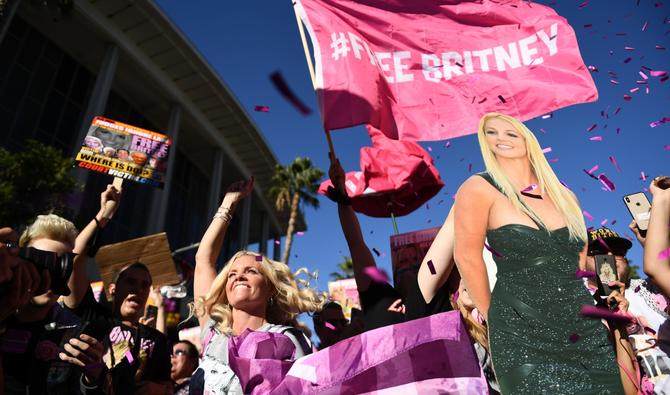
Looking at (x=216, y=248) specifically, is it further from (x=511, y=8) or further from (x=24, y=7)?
(x=24, y=7)

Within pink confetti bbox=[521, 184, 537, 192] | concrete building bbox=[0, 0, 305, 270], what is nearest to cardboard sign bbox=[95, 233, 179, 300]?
pink confetti bbox=[521, 184, 537, 192]

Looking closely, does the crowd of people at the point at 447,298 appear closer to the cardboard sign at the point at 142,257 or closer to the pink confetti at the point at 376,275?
the pink confetti at the point at 376,275

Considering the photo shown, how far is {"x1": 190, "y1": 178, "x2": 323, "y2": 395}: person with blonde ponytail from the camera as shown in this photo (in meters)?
2.34

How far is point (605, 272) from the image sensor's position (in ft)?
7.41

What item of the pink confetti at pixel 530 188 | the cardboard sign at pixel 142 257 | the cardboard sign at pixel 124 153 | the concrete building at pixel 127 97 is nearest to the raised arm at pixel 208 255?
the cardboard sign at pixel 124 153

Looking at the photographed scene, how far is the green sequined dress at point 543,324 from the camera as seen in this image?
157 centimetres

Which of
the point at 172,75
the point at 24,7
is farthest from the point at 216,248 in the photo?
the point at 172,75

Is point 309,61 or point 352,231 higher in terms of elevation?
point 309,61

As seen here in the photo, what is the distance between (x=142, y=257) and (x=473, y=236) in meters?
4.45

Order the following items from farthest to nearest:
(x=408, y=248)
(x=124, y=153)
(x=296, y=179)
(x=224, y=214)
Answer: (x=296, y=179) → (x=124, y=153) → (x=408, y=248) → (x=224, y=214)

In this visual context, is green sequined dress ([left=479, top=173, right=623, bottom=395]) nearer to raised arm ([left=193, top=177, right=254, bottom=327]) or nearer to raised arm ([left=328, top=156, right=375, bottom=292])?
raised arm ([left=328, top=156, right=375, bottom=292])

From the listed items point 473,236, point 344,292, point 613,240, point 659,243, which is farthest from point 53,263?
point 344,292

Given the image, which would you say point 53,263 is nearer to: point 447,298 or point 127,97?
point 447,298

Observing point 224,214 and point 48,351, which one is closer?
point 48,351
